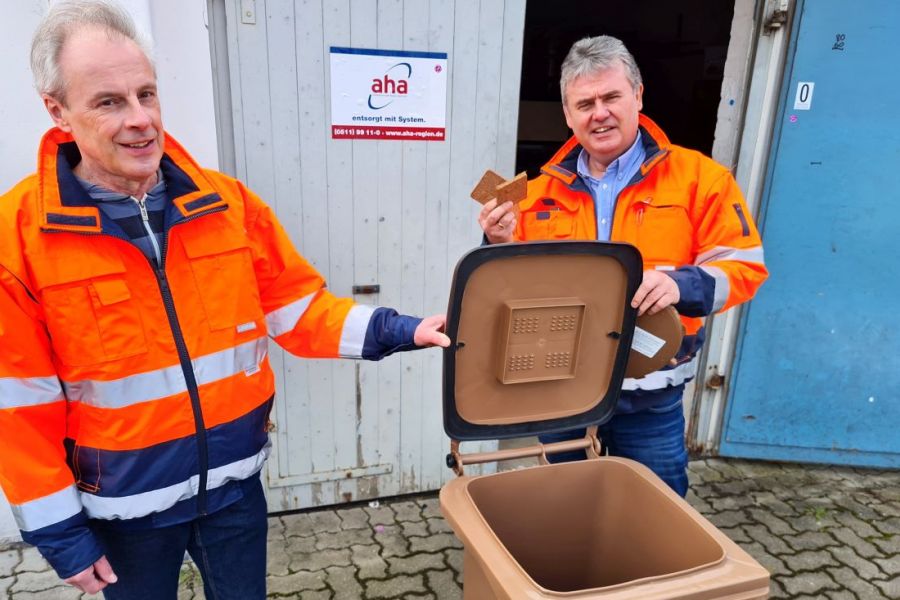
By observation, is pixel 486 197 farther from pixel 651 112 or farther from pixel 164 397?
pixel 651 112

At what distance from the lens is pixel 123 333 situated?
4.50ft

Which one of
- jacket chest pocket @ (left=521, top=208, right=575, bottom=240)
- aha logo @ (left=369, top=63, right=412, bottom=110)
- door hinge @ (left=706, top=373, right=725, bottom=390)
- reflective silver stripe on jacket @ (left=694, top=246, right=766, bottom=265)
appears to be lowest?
door hinge @ (left=706, top=373, right=725, bottom=390)

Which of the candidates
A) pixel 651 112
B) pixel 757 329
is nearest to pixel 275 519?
pixel 757 329

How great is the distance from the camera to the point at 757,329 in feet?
11.1

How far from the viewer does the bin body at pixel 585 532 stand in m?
1.33

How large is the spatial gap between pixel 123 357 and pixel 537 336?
97 centimetres

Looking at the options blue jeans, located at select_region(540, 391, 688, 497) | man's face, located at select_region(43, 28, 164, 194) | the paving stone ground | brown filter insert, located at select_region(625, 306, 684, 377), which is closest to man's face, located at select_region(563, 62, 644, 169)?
brown filter insert, located at select_region(625, 306, 684, 377)

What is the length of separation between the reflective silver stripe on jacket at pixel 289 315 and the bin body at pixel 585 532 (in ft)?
2.06

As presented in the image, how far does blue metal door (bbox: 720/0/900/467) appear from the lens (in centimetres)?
301

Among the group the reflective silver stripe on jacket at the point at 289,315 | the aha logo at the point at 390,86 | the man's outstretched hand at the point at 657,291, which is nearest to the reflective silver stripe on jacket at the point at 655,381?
the man's outstretched hand at the point at 657,291

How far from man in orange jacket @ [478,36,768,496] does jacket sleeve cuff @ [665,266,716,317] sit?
13mm

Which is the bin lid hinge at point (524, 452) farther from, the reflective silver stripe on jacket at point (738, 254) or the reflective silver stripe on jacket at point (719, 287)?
the reflective silver stripe on jacket at point (738, 254)

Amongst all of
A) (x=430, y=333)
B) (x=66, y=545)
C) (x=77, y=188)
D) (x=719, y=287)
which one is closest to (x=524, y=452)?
(x=430, y=333)

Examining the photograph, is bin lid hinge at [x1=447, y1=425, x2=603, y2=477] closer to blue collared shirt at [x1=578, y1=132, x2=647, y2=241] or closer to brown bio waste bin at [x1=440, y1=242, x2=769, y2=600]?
brown bio waste bin at [x1=440, y1=242, x2=769, y2=600]
